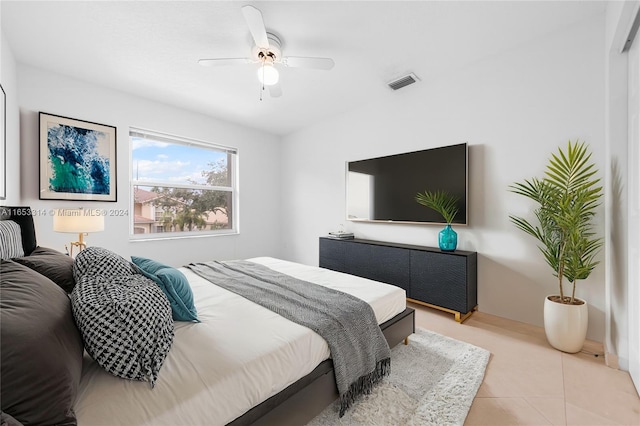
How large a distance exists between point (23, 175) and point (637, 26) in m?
5.15

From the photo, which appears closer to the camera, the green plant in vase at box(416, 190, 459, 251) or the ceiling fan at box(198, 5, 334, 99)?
the ceiling fan at box(198, 5, 334, 99)

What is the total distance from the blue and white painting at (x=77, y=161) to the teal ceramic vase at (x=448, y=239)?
3891 millimetres

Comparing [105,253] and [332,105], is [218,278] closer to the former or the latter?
[105,253]

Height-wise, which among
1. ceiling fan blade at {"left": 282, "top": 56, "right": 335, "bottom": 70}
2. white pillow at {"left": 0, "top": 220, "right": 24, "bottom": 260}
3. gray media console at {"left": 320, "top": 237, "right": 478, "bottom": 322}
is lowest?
gray media console at {"left": 320, "top": 237, "right": 478, "bottom": 322}

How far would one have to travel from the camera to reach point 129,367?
3.14 feet

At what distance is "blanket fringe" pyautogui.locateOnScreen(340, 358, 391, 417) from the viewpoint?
1.46m

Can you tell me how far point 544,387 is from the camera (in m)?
1.69

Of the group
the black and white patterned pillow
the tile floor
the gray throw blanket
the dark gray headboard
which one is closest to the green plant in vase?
the tile floor

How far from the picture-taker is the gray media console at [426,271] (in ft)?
8.63

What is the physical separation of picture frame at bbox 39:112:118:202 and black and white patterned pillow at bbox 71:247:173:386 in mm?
2528

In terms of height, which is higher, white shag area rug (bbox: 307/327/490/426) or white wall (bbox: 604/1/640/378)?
white wall (bbox: 604/1/640/378)

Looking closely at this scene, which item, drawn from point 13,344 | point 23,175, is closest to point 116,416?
point 13,344

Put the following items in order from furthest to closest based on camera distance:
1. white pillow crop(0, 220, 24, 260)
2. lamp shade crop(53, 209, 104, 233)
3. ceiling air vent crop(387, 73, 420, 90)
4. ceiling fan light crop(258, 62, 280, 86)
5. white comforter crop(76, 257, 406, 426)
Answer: ceiling air vent crop(387, 73, 420, 90)
lamp shade crop(53, 209, 104, 233)
ceiling fan light crop(258, 62, 280, 86)
white pillow crop(0, 220, 24, 260)
white comforter crop(76, 257, 406, 426)

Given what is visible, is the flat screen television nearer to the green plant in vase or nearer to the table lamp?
the green plant in vase
